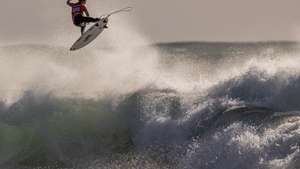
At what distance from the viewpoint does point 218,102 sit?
52.5ft

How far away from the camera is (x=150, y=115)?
16578 mm

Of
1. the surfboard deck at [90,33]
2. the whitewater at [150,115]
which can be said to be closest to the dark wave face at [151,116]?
the whitewater at [150,115]

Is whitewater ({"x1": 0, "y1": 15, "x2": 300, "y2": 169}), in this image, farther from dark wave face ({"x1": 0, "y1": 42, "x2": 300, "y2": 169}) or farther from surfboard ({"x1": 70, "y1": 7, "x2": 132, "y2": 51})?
surfboard ({"x1": 70, "y1": 7, "x2": 132, "y2": 51})

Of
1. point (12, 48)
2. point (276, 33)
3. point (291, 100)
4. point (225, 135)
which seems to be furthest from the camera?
point (276, 33)

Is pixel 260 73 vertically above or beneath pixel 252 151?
above

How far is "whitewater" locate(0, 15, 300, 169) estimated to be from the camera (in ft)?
45.7

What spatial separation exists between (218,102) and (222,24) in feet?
60.0

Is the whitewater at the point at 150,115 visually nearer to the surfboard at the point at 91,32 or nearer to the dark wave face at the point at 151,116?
the dark wave face at the point at 151,116

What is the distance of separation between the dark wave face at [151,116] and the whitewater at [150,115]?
2cm

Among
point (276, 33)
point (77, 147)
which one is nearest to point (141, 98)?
point (77, 147)

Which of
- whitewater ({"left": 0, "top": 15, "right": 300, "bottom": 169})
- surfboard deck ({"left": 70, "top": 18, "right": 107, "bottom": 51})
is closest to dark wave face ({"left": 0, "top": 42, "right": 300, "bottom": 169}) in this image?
whitewater ({"left": 0, "top": 15, "right": 300, "bottom": 169})

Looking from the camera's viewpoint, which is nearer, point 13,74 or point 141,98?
point 141,98

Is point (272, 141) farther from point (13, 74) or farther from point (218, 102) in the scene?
point (13, 74)

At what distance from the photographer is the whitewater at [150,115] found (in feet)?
45.7
